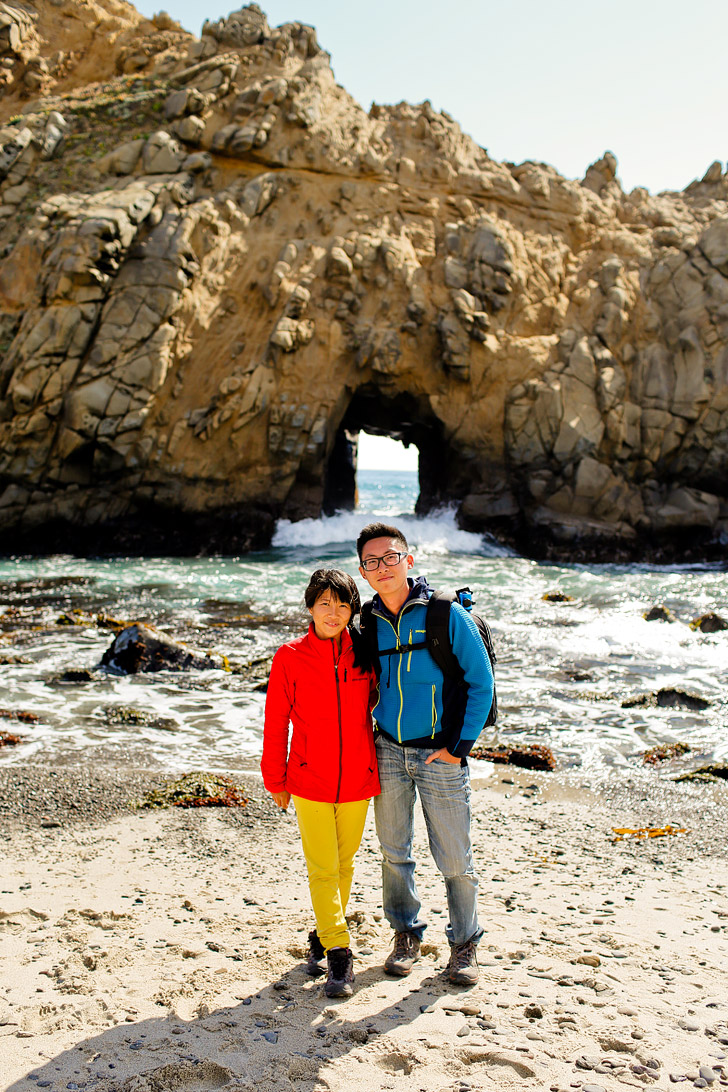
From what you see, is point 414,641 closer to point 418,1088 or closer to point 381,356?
point 418,1088

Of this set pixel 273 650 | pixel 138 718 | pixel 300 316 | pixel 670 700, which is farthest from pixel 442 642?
pixel 300 316

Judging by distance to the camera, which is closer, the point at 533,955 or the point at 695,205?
the point at 533,955

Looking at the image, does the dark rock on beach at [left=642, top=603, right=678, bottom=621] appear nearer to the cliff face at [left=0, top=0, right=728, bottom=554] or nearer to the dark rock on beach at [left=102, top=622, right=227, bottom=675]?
the dark rock on beach at [left=102, top=622, right=227, bottom=675]

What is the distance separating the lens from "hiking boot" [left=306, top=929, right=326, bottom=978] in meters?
3.44

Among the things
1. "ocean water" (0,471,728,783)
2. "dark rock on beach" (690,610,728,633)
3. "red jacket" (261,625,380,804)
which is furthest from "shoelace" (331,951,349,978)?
"dark rock on beach" (690,610,728,633)

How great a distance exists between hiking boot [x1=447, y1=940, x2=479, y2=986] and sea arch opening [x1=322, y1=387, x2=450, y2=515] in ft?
66.0

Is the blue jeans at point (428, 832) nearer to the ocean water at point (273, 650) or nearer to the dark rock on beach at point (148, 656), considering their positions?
the ocean water at point (273, 650)

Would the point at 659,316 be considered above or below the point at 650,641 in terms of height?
above

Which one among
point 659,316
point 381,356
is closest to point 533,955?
point 381,356

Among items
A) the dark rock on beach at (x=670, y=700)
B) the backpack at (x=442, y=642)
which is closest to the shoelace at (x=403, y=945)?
the backpack at (x=442, y=642)

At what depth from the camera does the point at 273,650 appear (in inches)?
433

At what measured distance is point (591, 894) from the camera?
438 centimetres

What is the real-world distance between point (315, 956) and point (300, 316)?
64.6ft

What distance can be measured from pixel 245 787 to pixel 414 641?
131 inches
